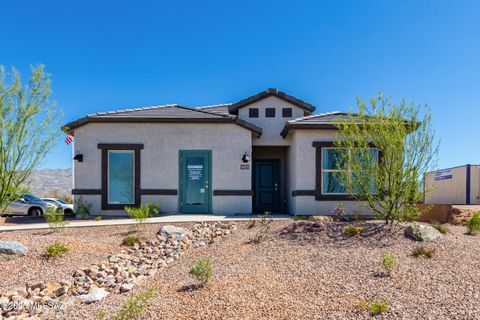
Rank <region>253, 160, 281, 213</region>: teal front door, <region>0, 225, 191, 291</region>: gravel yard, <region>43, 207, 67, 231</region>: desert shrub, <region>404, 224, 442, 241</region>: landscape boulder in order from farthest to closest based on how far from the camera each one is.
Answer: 1. <region>253, 160, 281, 213</region>: teal front door
2. <region>43, 207, 67, 231</region>: desert shrub
3. <region>404, 224, 442, 241</region>: landscape boulder
4. <region>0, 225, 191, 291</region>: gravel yard

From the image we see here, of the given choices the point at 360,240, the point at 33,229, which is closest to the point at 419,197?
the point at 360,240

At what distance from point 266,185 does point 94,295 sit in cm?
935

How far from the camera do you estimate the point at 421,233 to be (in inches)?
287

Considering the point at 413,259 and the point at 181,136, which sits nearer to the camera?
the point at 413,259

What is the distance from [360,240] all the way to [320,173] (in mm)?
4272

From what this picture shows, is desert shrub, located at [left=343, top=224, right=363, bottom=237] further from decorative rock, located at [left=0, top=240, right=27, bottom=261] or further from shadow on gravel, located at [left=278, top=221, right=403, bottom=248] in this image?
decorative rock, located at [left=0, top=240, right=27, bottom=261]

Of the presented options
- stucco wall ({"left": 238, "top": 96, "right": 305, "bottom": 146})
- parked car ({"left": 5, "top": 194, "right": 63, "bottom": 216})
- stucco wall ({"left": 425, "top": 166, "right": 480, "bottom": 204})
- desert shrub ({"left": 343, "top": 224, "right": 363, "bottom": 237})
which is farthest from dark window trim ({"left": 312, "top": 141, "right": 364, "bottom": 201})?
parked car ({"left": 5, "top": 194, "right": 63, "bottom": 216})

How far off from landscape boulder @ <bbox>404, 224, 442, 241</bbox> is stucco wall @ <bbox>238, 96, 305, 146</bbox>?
6.19 meters

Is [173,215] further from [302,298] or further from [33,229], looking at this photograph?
[302,298]

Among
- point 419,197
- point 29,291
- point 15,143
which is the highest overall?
point 15,143

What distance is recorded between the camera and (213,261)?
657 cm

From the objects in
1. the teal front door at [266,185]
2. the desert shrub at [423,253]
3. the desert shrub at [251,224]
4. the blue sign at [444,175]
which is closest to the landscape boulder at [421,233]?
the desert shrub at [423,253]

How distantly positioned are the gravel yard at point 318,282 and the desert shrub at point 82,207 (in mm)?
4652

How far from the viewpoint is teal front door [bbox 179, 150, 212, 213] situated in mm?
11789
